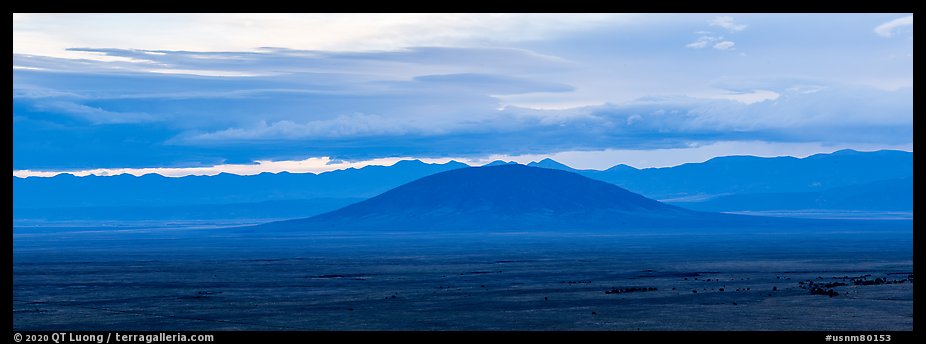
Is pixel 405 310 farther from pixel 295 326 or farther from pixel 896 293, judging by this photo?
pixel 896 293

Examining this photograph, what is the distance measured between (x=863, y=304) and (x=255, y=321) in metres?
29.8

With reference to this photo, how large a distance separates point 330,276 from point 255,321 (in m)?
34.9

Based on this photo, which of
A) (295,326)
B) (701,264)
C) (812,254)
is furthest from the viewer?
(812,254)

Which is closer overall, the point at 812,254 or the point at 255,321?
the point at 255,321

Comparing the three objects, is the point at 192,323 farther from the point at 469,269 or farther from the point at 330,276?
the point at 469,269

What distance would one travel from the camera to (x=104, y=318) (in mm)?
53281

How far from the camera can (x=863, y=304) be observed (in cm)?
5625

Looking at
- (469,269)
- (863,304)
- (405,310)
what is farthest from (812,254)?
(405,310)
